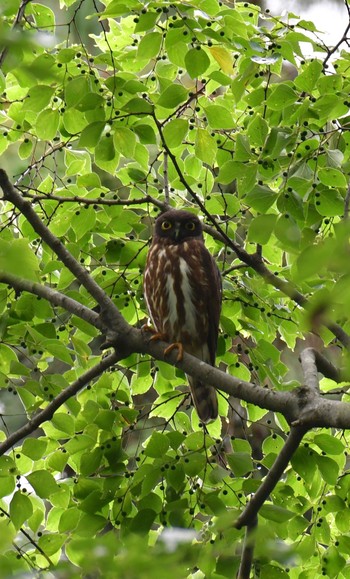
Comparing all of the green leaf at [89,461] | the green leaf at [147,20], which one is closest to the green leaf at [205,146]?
the green leaf at [147,20]

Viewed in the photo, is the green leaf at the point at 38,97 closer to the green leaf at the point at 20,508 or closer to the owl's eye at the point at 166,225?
the owl's eye at the point at 166,225

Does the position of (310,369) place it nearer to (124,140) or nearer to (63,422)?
(63,422)

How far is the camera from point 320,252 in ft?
3.82

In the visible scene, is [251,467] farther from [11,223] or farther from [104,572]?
[104,572]

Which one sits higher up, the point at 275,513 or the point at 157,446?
the point at 157,446

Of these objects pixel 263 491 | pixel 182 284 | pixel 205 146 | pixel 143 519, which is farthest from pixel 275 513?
pixel 205 146

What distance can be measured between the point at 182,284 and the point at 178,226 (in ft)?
0.99

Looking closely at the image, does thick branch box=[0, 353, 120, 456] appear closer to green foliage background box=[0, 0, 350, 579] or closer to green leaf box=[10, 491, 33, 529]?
green foliage background box=[0, 0, 350, 579]

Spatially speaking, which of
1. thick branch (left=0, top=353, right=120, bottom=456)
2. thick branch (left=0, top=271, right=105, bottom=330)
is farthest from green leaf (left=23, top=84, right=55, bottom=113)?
thick branch (left=0, top=353, right=120, bottom=456)

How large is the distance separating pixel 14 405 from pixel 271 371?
5.85 metres

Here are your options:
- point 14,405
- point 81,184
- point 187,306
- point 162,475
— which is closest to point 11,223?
point 81,184

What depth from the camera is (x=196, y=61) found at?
3.27 meters

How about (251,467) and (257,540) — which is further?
(251,467)

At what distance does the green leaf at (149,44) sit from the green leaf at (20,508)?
5.93 ft
